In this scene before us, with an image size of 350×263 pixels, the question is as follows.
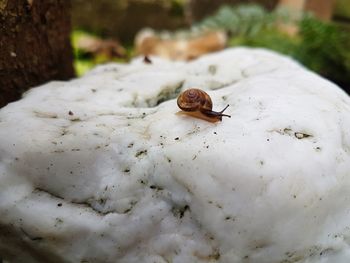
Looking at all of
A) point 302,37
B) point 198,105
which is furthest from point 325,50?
point 198,105

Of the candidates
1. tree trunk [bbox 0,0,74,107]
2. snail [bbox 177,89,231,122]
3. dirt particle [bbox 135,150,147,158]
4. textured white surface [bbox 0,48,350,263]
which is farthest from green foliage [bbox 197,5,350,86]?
dirt particle [bbox 135,150,147,158]

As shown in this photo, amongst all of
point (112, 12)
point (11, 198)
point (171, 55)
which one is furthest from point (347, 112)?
point (112, 12)

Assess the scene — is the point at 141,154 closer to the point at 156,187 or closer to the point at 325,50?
the point at 156,187

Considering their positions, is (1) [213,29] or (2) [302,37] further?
(1) [213,29]

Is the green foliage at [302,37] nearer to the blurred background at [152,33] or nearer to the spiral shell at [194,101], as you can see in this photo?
the blurred background at [152,33]

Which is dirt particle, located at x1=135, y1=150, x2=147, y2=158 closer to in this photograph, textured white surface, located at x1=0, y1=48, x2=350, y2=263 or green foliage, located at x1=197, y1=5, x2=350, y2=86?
textured white surface, located at x1=0, y1=48, x2=350, y2=263

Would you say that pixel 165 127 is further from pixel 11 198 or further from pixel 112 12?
pixel 112 12

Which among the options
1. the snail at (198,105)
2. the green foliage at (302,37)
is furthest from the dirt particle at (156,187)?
the green foliage at (302,37)
